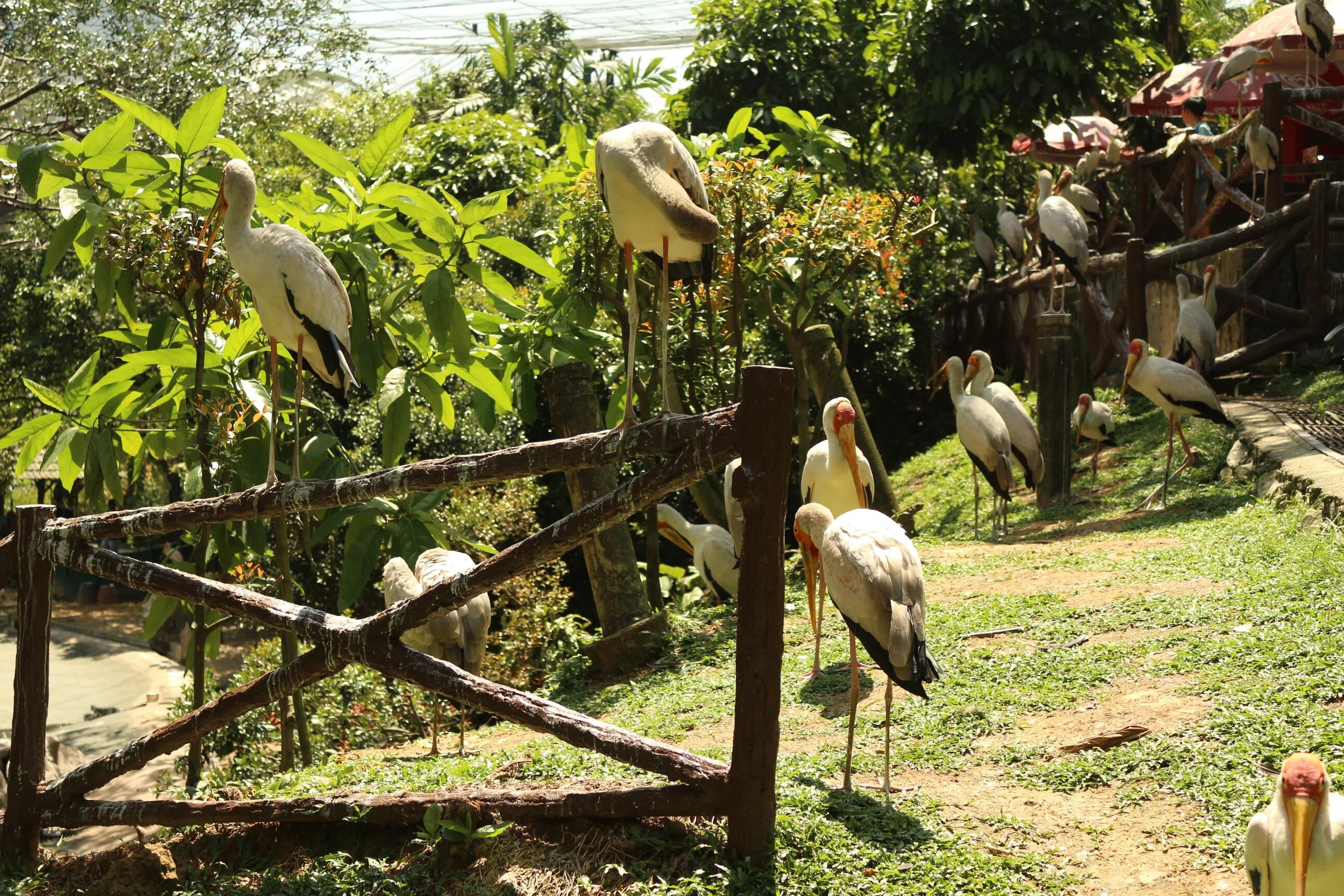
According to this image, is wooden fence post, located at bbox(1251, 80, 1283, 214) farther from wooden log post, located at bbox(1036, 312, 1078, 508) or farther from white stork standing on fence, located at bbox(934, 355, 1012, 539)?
white stork standing on fence, located at bbox(934, 355, 1012, 539)

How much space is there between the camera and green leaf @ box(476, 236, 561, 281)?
6.13 m

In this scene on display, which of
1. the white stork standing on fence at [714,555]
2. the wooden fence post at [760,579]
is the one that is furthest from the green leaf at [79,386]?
the white stork standing on fence at [714,555]

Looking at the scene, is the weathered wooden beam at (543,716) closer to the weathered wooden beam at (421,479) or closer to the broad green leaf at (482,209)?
the weathered wooden beam at (421,479)

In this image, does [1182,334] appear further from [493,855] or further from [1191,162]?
[493,855]

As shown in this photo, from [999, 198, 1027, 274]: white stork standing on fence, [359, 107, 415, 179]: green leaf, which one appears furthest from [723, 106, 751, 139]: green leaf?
[999, 198, 1027, 274]: white stork standing on fence

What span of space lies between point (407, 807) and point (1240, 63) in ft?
44.1

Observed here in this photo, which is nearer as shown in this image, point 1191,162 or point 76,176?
point 76,176

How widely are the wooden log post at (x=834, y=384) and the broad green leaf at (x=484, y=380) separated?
3660 mm

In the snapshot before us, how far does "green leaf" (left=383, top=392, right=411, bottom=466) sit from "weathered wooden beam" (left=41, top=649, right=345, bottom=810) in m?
2.14

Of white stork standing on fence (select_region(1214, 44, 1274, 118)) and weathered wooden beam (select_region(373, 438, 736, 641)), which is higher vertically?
white stork standing on fence (select_region(1214, 44, 1274, 118))

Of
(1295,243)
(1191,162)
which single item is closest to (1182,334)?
(1295,243)

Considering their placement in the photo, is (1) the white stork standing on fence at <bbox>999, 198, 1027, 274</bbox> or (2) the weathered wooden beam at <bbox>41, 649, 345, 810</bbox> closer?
(2) the weathered wooden beam at <bbox>41, 649, 345, 810</bbox>

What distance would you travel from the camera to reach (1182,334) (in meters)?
11.1

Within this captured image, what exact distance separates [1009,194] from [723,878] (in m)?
20.2
